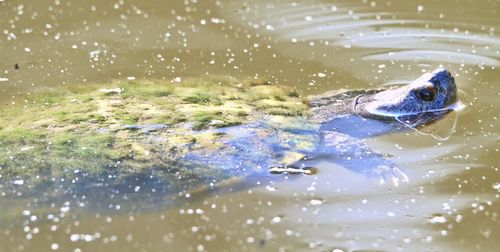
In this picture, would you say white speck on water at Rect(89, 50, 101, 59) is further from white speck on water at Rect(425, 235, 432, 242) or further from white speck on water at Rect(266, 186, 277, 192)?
white speck on water at Rect(425, 235, 432, 242)

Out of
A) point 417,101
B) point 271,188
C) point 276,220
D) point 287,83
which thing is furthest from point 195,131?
point 417,101

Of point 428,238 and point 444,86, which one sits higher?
point 444,86

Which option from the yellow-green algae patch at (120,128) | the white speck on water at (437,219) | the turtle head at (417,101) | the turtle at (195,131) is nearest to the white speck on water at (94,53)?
the turtle at (195,131)

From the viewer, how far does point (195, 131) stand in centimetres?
370

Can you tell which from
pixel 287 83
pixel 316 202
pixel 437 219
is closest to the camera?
pixel 437 219

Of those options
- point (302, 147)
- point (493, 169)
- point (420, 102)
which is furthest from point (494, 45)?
point (302, 147)

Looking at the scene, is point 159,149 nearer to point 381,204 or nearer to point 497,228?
point 381,204

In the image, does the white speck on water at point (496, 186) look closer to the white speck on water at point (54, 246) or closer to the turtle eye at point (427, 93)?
the turtle eye at point (427, 93)

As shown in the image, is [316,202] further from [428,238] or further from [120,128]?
Answer: [120,128]

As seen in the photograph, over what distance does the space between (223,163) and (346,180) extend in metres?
0.59

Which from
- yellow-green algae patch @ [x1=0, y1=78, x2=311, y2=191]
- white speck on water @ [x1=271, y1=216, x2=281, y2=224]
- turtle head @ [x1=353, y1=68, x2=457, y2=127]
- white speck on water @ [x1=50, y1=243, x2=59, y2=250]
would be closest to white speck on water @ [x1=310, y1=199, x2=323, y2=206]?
white speck on water @ [x1=271, y1=216, x2=281, y2=224]

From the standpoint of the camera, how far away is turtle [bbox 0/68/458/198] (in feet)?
11.5

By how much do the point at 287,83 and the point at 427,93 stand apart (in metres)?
0.84

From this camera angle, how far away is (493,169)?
366 cm
